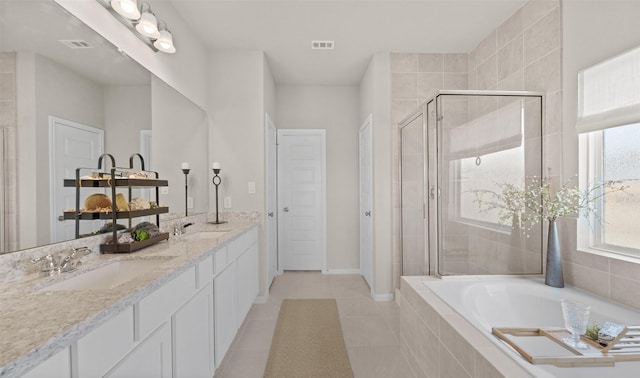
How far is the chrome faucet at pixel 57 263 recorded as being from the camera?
119 cm

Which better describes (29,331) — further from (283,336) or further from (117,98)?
(283,336)

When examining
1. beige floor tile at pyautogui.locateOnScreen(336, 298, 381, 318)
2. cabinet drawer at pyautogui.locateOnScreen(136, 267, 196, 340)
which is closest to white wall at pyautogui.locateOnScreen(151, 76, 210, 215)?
cabinet drawer at pyautogui.locateOnScreen(136, 267, 196, 340)

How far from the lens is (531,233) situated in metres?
2.21

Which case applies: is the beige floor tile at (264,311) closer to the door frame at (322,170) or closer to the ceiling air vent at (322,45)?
the door frame at (322,170)

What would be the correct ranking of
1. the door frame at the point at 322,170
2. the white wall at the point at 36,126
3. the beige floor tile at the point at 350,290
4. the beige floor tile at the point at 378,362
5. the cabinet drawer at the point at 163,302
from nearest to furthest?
the cabinet drawer at the point at 163,302, the white wall at the point at 36,126, the beige floor tile at the point at 378,362, the beige floor tile at the point at 350,290, the door frame at the point at 322,170

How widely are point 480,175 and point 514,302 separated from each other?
0.93 m

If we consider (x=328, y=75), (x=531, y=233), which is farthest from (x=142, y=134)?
(x=531, y=233)

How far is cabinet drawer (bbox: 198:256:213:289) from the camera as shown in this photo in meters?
1.60

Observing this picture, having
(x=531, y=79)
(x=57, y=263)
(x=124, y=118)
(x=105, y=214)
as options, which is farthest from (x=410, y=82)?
(x=57, y=263)

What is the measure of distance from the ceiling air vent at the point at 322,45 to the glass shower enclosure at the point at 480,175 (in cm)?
137

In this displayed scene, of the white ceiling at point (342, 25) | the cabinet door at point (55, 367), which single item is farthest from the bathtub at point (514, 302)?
the white ceiling at point (342, 25)

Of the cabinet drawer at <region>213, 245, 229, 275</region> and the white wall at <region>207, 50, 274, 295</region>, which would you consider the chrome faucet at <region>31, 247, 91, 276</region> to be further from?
the white wall at <region>207, 50, 274, 295</region>

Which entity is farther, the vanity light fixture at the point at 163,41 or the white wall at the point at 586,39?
the vanity light fixture at the point at 163,41

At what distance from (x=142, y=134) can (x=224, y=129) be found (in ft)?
4.07
